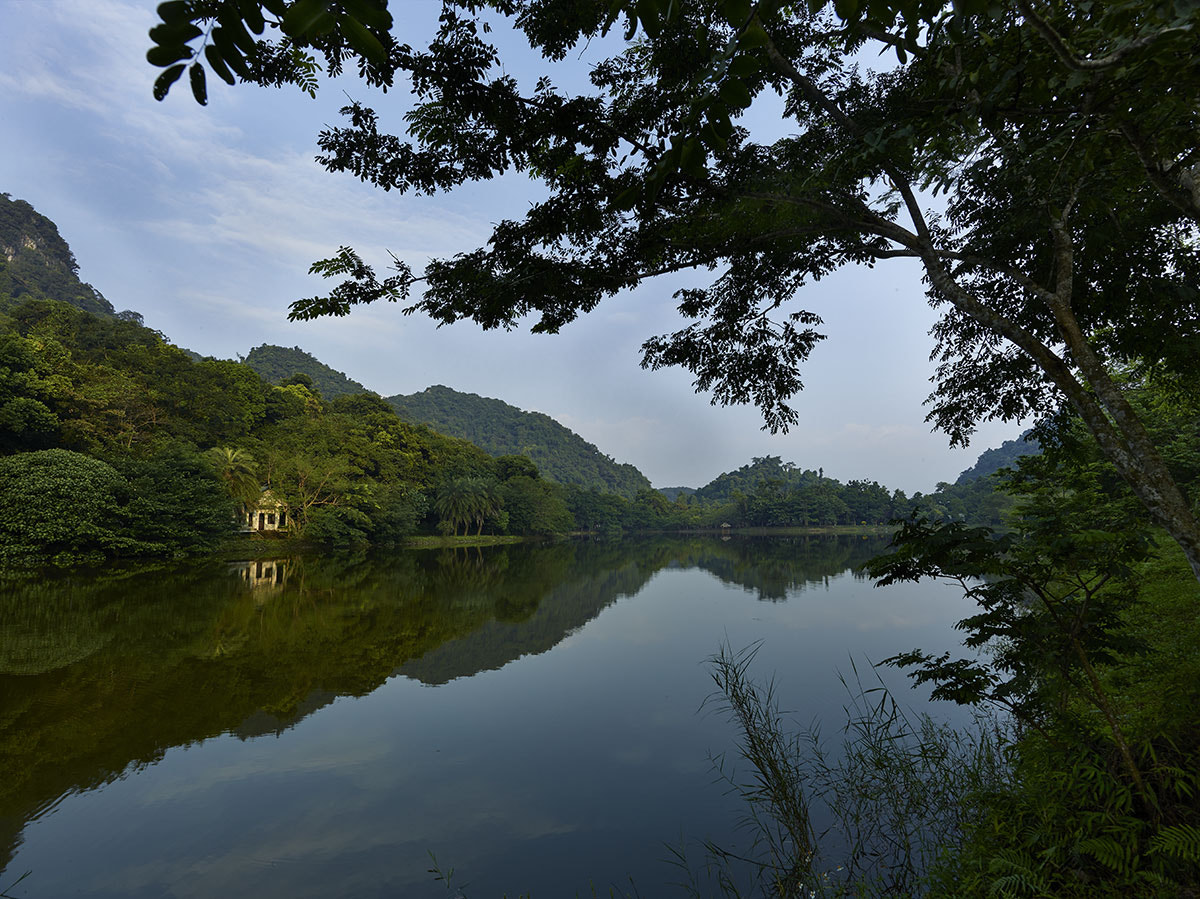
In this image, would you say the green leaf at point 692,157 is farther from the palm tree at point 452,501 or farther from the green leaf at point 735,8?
the palm tree at point 452,501

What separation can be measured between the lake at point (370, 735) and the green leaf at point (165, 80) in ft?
19.2

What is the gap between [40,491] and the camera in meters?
19.7

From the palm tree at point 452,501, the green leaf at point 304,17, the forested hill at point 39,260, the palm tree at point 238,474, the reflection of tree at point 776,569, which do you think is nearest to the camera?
the green leaf at point 304,17

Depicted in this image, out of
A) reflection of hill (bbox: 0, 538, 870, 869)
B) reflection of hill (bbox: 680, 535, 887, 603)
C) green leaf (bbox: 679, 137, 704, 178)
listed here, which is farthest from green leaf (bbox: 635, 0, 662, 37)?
reflection of hill (bbox: 680, 535, 887, 603)

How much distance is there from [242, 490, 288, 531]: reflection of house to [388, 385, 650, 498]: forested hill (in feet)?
270

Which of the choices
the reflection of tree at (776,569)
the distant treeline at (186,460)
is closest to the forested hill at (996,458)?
the distant treeline at (186,460)

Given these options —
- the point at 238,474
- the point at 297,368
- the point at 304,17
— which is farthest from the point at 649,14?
the point at 297,368

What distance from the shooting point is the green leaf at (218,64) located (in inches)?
45.1

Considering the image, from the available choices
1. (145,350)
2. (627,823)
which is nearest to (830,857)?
(627,823)

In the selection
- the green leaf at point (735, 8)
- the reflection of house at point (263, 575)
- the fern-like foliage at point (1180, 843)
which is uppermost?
the green leaf at point (735, 8)

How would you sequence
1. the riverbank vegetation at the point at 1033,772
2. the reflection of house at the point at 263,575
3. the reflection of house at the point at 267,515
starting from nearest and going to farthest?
the riverbank vegetation at the point at 1033,772 < the reflection of house at the point at 263,575 < the reflection of house at the point at 267,515

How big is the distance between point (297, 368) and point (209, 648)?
340ft

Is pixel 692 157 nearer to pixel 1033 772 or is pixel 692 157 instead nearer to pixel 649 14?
pixel 649 14

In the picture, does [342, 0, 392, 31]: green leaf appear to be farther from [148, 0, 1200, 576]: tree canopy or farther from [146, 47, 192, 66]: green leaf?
[148, 0, 1200, 576]: tree canopy
